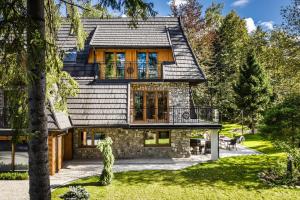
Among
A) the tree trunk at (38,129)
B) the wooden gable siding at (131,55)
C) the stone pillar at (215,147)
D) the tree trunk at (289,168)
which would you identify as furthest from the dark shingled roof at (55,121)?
the tree trunk at (289,168)

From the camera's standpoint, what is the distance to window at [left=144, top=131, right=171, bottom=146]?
19625 mm

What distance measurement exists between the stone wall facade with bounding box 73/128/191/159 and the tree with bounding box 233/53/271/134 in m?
14.8

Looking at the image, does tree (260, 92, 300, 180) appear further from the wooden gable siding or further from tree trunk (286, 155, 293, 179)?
the wooden gable siding

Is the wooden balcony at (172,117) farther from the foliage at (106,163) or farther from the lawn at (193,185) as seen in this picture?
the foliage at (106,163)

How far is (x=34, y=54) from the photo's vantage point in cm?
638

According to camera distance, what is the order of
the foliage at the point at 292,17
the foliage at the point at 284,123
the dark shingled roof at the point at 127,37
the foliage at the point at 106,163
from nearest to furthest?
the foliage at the point at 106,163 < the foliage at the point at 284,123 < the dark shingled roof at the point at 127,37 < the foliage at the point at 292,17

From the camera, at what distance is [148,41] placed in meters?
21.2

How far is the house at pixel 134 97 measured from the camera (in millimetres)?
18484

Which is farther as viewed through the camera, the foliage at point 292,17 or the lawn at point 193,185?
the foliage at point 292,17

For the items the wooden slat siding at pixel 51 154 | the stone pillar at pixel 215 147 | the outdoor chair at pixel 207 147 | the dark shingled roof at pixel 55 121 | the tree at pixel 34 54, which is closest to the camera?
the tree at pixel 34 54

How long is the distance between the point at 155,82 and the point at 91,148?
18.3 feet

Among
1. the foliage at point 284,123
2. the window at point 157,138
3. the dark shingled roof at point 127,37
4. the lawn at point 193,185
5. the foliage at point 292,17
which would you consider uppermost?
the foliage at point 292,17

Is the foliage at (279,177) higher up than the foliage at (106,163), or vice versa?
the foliage at (106,163)

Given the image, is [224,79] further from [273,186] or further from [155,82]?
[273,186]
